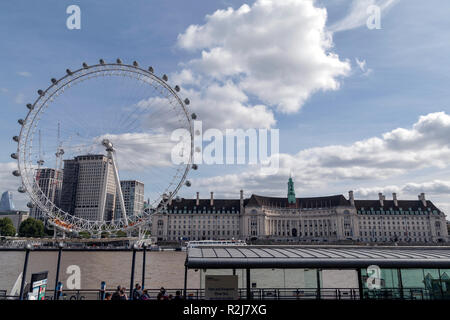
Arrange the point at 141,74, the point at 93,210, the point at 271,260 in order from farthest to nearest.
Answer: the point at 93,210 < the point at 141,74 < the point at 271,260

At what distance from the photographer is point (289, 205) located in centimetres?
15050

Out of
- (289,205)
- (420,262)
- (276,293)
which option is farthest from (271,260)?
(289,205)

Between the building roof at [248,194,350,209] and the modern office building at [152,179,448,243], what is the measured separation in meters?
0.46

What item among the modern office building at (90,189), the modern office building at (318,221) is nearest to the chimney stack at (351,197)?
the modern office building at (318,221)

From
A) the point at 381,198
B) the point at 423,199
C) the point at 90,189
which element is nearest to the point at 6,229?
the point at 90,189

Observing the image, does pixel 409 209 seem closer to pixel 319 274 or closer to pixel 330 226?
pixel 330 226

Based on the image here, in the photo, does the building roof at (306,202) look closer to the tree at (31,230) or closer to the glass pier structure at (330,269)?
the tree at (31,230)

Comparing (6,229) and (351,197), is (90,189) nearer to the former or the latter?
(6,229)

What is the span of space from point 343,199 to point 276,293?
133 metres

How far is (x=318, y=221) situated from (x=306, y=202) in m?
10.3

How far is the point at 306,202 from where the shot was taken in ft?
494

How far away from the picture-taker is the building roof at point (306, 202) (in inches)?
5564

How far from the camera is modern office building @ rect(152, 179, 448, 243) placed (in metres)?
136

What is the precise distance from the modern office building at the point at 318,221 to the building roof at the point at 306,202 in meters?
0.46
